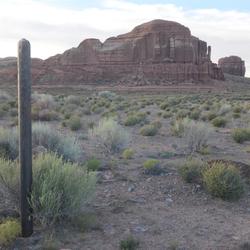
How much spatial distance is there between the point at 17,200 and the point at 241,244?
337 cm

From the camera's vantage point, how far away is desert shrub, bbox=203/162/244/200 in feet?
30.2

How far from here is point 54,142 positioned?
39.9 ft

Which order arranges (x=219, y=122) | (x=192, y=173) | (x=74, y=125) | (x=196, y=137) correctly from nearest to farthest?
(x=192, y=173) < (x=196, y=137) < (x=74, y=125) < (x=219, y=122)

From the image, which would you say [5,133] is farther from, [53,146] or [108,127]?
[108,127]

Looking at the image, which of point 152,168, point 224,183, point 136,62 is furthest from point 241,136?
point 136,62

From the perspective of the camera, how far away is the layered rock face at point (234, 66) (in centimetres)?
16825

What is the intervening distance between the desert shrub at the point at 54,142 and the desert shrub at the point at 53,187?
3.38 metres

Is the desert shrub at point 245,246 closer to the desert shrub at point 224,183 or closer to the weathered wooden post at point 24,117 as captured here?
the desert shrub at point 224,183

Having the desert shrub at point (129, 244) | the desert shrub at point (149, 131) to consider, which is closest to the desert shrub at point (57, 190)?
Answer: the desert shrub at point (129, 244)

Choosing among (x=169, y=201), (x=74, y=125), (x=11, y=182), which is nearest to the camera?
(x=11, y=182)

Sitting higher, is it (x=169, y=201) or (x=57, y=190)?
(x=57, y=190)

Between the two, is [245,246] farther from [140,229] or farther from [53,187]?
[53,187]

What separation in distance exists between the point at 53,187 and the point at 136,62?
4188 inches

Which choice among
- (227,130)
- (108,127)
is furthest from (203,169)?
(227,130)
